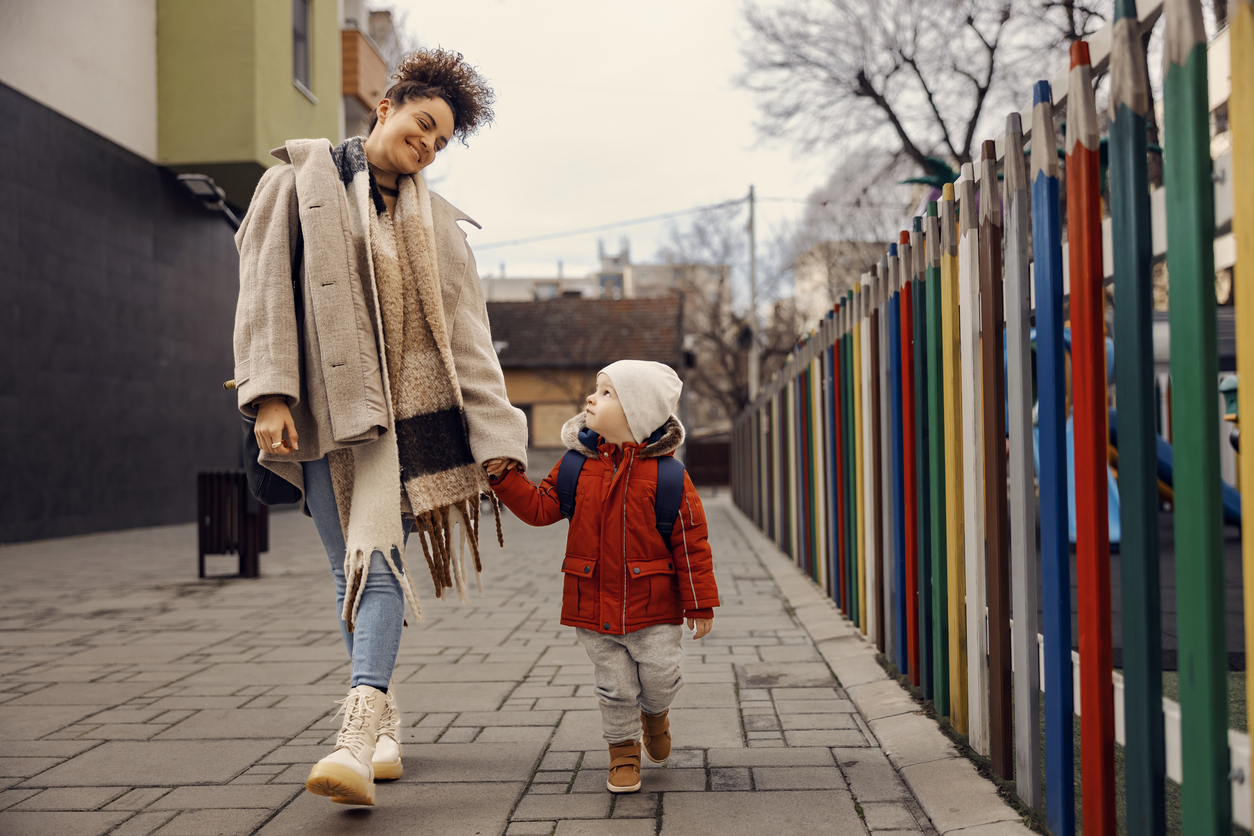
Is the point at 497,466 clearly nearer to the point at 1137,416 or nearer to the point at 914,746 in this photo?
the point at 914,746

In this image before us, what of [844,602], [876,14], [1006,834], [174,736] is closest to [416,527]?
[174,736]

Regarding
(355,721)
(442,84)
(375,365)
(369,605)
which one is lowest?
(355,721)

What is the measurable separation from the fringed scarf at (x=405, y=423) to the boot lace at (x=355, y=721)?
218 millimetres

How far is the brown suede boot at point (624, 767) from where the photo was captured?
2.62 m

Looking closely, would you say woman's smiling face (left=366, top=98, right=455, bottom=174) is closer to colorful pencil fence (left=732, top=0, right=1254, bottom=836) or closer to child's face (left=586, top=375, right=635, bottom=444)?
child's face (left=586, top=375, right=635, bottom=444)

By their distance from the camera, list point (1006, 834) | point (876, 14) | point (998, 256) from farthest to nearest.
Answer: point (876, 14) → point (998, 256) → point (1006, 834)

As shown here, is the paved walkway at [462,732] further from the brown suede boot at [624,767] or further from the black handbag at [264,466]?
the black handbag at [264,466]

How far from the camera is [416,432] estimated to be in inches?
105

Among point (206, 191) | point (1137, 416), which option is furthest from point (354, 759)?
point (206, 191)

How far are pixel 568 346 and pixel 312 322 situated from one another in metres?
30.0

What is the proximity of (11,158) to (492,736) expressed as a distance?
405 inches

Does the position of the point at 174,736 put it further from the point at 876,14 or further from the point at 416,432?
the point at 876,14

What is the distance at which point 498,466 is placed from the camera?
272cm

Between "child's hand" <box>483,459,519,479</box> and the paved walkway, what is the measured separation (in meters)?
0.81
